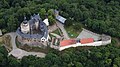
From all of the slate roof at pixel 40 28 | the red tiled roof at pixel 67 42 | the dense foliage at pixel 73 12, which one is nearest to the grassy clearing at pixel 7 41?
the dense foliage at pixel 73 12

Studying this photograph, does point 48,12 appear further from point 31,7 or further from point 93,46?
point 93,46

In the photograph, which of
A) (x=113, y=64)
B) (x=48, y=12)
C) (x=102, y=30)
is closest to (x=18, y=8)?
(x=48, y=12)

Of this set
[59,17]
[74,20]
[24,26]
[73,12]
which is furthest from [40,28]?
[73,12]

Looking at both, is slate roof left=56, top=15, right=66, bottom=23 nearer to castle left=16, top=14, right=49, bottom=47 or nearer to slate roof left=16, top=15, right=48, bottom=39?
castle left=16, top=14, right=49, bottom=47

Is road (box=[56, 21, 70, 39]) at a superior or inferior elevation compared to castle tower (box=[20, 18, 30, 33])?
inferior

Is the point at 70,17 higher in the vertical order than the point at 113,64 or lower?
higher

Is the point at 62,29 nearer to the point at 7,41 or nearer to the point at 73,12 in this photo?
the point at 73,12

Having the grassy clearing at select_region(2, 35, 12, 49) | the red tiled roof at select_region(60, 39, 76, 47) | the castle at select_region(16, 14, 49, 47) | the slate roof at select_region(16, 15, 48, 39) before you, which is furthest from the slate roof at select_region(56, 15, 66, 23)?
the grassy clearing at select_region(2, 35, 12, 49)
